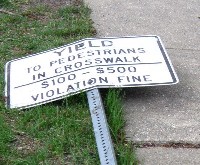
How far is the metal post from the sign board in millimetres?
92

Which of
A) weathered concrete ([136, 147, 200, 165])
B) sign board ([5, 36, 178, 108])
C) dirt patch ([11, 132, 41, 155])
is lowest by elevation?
weathered concrete ([136, 147, 200, 165])

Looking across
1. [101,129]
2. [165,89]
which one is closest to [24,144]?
[101,129]

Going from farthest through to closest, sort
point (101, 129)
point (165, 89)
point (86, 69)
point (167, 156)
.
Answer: point (165, 89)
point (86, 69)
point (101, 129)
point (167, 156)

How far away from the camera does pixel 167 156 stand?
11.0ft

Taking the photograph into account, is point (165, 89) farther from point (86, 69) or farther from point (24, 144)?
point (24, 144)

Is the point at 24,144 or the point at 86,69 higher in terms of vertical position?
the point at 86,69

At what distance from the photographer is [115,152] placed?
131 inches

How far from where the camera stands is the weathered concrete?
3.31 metres

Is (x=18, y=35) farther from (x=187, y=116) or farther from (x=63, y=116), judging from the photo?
(x=187, y=116)

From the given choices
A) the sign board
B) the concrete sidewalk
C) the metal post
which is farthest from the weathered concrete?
the sign board

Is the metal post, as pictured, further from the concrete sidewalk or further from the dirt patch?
the dirt patch

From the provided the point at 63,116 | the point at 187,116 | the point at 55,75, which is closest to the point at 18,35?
the point at 55,75

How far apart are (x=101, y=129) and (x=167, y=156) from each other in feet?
1.33

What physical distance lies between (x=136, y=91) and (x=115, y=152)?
80cm
